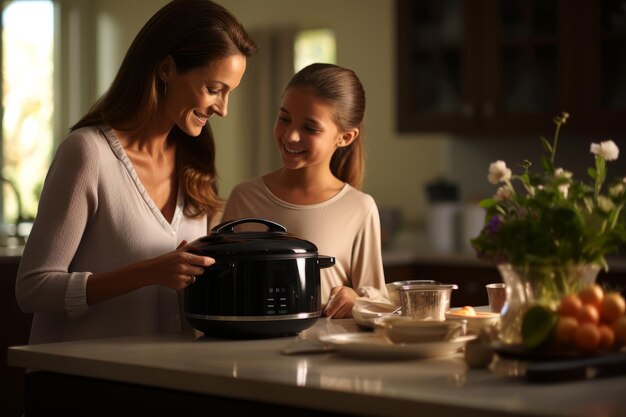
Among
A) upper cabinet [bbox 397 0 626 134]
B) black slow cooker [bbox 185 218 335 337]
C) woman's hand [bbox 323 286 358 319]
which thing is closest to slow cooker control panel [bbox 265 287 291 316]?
black slow cooker [bbox 185 218 335 337]

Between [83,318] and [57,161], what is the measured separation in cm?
33

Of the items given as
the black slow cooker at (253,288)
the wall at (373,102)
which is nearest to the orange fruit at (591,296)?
the black slow cooker at (253,288)

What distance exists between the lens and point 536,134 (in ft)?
15.9

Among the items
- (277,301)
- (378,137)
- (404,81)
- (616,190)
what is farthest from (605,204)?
(378,137)

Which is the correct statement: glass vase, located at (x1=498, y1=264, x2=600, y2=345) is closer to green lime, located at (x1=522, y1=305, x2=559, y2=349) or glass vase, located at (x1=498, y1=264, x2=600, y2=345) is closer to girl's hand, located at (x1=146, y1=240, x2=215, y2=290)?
green lime, located at (x1=522, y1=305, x2=559, y2=349)

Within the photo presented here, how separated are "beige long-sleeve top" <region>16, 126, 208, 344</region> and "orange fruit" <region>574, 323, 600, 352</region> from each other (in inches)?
38.6

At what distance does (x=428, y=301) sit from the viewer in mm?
1883

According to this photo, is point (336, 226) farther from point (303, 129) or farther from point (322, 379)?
point (322, 379)

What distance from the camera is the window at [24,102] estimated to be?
693cm

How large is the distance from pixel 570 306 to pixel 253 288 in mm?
586

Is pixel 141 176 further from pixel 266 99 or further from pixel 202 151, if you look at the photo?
pixel 266 99

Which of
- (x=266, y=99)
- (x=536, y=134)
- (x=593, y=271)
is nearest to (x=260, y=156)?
(x=266, y=99)

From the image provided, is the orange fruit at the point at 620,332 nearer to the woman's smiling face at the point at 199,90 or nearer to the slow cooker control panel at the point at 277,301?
the slow cooker control panel at the point at 277,301

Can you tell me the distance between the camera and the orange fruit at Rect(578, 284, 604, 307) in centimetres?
146
